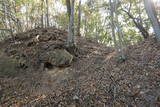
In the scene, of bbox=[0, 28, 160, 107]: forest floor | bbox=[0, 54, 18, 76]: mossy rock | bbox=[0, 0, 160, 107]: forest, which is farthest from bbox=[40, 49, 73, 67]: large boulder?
bbox=[0, 54, 18, 76]: mossy rock

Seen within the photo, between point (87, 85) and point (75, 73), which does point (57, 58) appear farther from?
point (87, 85)

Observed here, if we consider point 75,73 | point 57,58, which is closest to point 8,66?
point 57,58

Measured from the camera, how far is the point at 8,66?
707 cm

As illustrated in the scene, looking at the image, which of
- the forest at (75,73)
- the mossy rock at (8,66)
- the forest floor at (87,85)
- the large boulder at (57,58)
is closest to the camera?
the forest floor at (87,85)

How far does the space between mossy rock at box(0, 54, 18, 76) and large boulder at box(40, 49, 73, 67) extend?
1656 millimetres

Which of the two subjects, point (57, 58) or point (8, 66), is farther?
point (57, 58)

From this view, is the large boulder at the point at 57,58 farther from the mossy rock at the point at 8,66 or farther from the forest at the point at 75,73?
the mossy rock at the point at 8,66

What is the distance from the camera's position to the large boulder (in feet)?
23.5

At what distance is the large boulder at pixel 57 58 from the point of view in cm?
716

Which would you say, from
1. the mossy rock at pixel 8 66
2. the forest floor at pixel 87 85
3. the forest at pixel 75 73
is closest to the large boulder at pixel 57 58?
the forest at pixel 75 73

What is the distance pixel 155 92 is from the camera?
375 cm

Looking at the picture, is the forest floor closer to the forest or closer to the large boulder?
the forest

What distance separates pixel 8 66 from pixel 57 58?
302 cm

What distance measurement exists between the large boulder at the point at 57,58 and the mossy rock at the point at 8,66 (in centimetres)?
166
